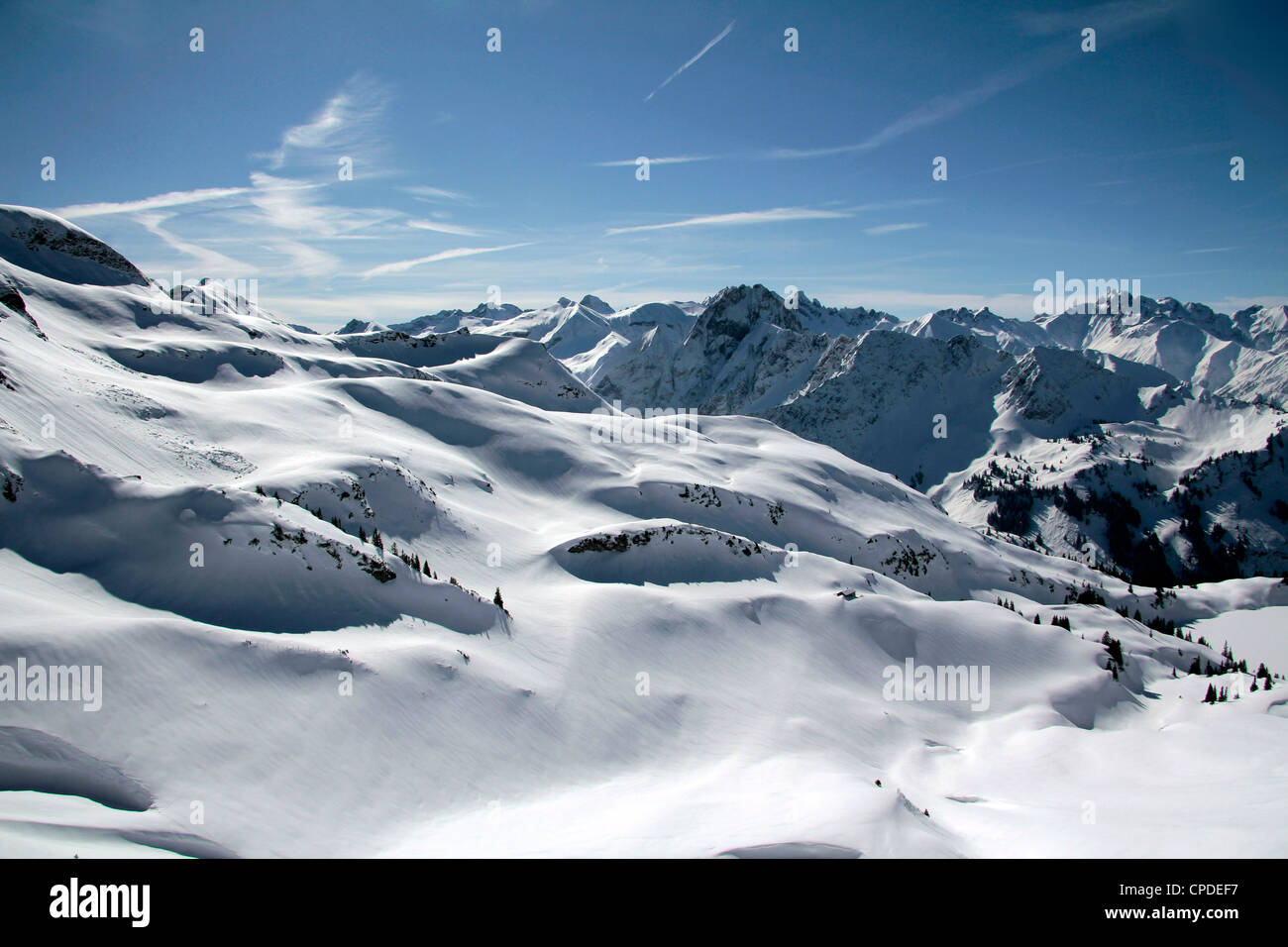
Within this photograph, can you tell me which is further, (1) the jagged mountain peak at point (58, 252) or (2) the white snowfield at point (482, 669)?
(1) the jagged mountain peak at point (58, 252)

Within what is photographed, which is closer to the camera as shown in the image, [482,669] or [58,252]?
[482,669]

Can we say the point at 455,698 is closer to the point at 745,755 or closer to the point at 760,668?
the point at 745,755

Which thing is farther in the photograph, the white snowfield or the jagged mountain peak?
the jagged mountain peak

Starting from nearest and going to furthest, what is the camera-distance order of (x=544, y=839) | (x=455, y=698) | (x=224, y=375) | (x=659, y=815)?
(x=544, y=839) < (x=659, y=815) < (x=455, y=698) < (x=224, y=375)

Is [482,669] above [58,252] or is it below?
below

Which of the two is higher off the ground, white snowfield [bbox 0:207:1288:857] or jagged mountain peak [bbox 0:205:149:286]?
jagged mountain peak [bbox 0:205:149:286]

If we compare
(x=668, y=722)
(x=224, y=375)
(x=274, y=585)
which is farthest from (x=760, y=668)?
(x=224, y=375)

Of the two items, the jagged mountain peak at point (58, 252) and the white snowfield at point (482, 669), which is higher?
the jagged mountain peak at point (58, 252)
